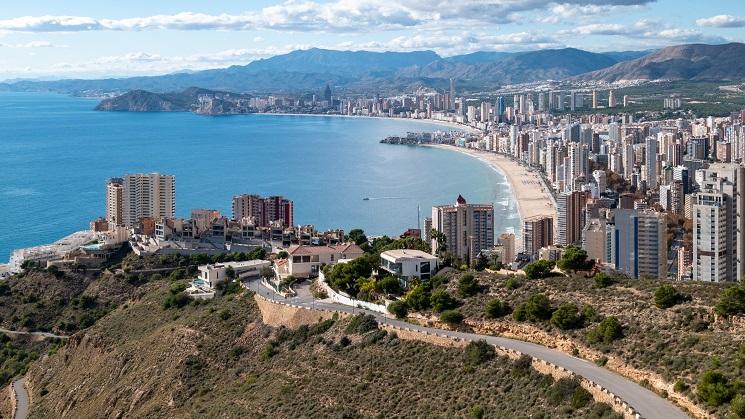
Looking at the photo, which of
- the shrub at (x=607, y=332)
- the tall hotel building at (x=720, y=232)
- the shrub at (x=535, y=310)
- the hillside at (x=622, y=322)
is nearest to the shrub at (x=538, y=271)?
the hillside at (x=622, y=322)

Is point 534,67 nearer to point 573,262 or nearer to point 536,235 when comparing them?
point 536,235

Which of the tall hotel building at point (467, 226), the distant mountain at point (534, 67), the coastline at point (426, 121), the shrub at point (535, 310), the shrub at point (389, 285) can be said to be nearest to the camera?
the shrub at point (535, 310)

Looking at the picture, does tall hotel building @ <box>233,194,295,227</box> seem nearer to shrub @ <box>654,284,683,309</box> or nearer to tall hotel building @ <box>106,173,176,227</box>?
tall hotel building @ <box>106,173,176,227</box>

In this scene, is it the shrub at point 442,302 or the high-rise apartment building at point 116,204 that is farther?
the high-rise apartment building at point 116,204

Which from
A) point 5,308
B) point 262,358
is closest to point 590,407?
point 262,358

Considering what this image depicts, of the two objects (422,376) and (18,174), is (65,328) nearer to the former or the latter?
(422,376)

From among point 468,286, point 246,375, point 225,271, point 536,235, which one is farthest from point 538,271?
point 536,235

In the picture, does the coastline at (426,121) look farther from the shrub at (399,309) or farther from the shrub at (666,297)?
the shrub at (666,297)
